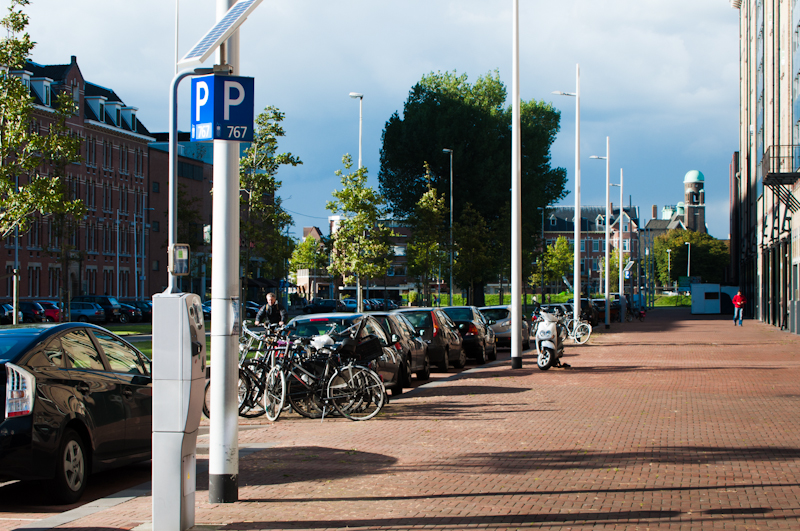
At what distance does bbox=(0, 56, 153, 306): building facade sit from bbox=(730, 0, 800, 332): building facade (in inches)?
1732

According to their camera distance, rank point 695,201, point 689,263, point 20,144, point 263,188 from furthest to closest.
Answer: point 695,201 → point 689,263 → point 263,188 → point 20,144

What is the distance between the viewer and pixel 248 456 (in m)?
8.57

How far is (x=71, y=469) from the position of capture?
277 inches

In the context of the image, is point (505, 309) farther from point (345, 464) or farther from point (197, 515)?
point (197, 515)

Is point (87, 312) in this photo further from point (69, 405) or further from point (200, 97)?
point (200, 97)

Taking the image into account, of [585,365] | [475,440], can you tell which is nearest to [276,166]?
[585,365]

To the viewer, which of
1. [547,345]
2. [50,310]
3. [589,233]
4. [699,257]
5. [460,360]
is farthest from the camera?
[589,233]

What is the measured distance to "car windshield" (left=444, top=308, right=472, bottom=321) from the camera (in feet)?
75.4

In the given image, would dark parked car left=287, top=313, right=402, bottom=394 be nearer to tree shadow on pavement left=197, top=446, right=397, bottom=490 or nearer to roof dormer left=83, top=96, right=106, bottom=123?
tree shadow on pavement left=197, top=446, right=397, bottom=490

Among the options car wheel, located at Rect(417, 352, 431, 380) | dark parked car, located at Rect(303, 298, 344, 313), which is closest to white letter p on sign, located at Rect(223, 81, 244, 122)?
car wheel, located at Rect(417, 352, 431, 380)

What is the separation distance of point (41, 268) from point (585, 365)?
54.4 metres

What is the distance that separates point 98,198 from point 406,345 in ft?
203

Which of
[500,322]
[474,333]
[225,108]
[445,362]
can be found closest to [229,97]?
[225,108]

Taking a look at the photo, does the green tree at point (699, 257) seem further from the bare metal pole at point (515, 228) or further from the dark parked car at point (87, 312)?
the bare metal pole at point (515, 228)
